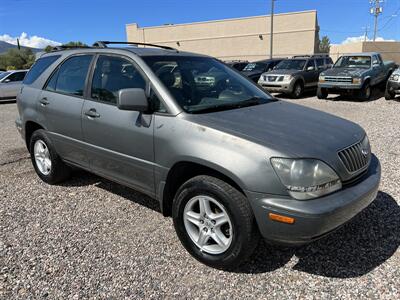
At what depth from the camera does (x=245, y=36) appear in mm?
47125

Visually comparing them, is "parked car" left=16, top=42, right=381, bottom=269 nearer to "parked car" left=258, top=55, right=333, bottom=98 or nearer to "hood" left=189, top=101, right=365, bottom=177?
"hood" left=189, top=101, right=365, bottom=177

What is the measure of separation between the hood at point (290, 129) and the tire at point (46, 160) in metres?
2.41

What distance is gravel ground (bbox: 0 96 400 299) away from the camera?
8.71 ft

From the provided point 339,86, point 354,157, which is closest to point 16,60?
point 339,86

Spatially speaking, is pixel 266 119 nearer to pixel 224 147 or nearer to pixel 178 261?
pixel 224 147

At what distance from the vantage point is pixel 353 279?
108 inches

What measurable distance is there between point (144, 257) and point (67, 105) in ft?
A: 6.63

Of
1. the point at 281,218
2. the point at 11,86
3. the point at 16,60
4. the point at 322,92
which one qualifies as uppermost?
the point at 16,60

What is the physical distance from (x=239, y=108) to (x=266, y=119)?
1.19ft

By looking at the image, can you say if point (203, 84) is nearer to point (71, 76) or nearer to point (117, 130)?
Result: point (117, 130)

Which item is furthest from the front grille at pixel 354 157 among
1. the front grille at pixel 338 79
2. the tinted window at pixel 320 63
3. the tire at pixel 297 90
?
the tinted window at pixel 320 63

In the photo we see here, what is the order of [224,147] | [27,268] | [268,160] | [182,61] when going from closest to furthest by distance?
1. [268,160]
2. [224,147]
3. [27,268]
4. [182,61]

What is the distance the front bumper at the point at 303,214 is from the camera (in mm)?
2365

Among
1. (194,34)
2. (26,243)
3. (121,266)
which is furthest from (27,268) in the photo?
(194,34)
